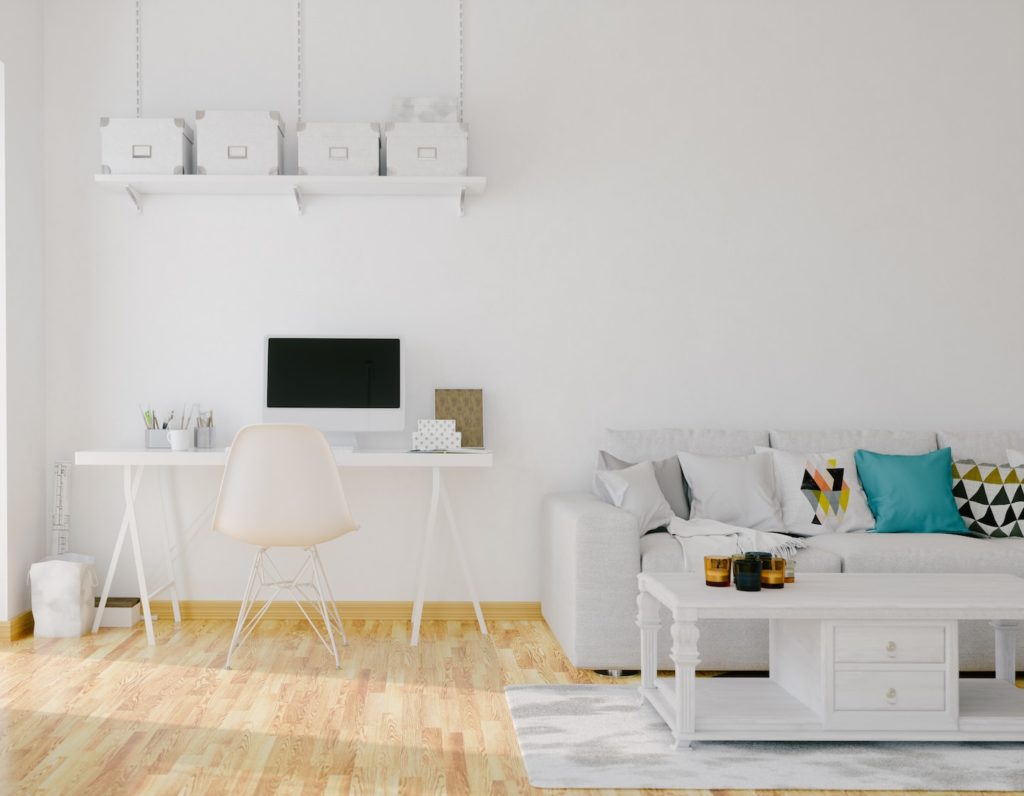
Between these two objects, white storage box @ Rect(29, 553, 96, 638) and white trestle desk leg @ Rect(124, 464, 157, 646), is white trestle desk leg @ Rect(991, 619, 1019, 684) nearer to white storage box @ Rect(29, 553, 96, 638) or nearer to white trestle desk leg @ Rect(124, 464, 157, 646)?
white trestle desk leg @ Rect(124, 464, 157, 646)

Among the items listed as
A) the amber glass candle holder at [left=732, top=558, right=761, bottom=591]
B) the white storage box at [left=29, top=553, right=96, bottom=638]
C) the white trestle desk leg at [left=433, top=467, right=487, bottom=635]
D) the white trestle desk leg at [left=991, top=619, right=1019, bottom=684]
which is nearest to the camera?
the amber glass candle holder at [left=732, top=558, right=761, bottom=591]

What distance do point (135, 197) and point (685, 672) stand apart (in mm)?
3170

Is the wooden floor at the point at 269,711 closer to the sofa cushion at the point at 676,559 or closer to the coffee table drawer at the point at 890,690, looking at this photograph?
the sofa cushion at the point at 676,559

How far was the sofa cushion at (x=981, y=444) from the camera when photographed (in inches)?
174

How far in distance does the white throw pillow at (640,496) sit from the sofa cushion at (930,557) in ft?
1.93

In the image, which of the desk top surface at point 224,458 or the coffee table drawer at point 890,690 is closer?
the coffee table drawer at point 890,690

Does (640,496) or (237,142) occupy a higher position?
(237,142)

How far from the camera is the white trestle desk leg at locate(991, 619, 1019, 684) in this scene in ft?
10.8

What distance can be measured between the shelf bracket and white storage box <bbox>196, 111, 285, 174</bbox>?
1.15ft

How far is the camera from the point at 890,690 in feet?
9.21

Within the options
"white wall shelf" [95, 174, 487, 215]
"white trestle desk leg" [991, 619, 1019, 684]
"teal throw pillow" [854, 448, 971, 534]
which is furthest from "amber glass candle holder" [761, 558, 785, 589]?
"white wall shelf" [95, 174, 487, 215]

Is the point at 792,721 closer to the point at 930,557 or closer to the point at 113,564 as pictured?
the point at 930,557

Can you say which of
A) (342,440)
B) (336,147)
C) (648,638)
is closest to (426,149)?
(336,147)

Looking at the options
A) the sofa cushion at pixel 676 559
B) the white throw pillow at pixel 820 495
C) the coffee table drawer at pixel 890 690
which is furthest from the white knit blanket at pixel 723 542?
the coffee table drawer at pixel 890 690
